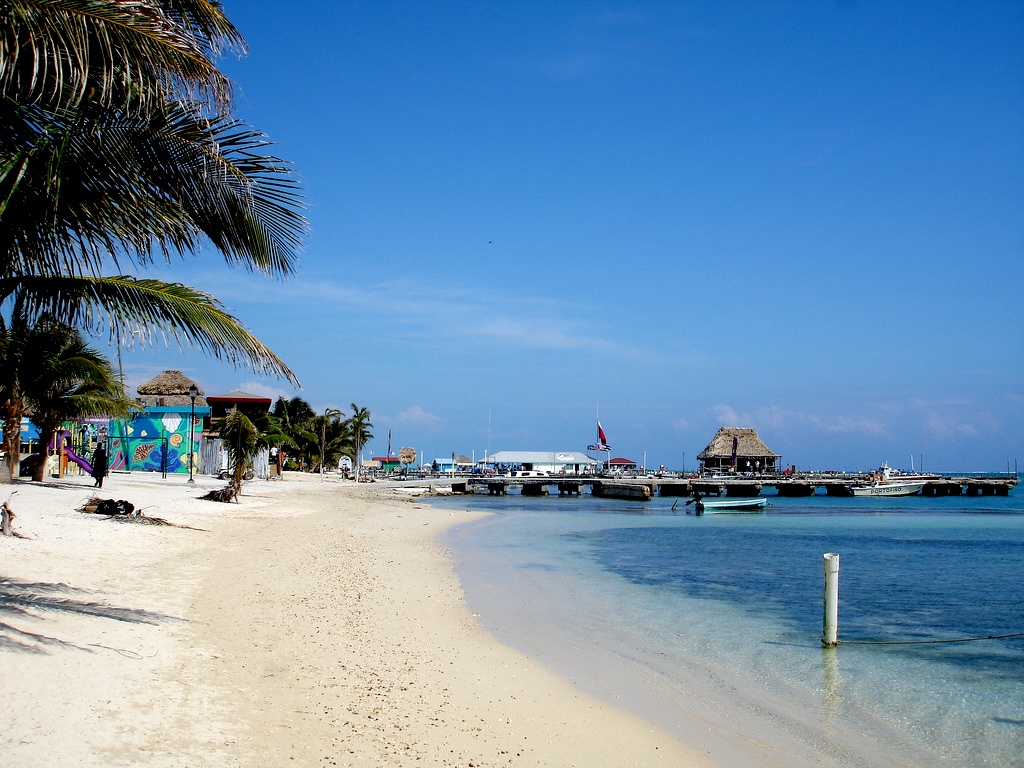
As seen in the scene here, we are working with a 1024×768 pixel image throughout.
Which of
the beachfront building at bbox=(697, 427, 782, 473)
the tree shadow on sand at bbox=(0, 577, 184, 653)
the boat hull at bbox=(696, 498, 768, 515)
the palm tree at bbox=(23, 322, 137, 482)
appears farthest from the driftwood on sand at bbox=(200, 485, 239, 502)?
the beachfront building at bbox=(697, 427, 782, 473)

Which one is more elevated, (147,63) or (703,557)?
(147,63)

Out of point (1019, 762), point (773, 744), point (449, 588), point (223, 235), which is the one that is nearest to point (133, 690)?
point (223, 235)

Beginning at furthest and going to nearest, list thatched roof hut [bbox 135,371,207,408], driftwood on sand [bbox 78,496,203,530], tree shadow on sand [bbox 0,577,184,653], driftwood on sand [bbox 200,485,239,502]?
1. thatched roof hut [bbox 135,371,207,408]
2. driftwood on sand [bbox 200,485,239,502]
3. driftwood on sand [bbox 78,496,203,530]
4. tree shadow on sand [bbox 0,577,184,653]

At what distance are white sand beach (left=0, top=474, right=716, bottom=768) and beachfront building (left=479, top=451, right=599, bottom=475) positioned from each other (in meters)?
74.5

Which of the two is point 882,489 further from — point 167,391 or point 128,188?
point 128,188

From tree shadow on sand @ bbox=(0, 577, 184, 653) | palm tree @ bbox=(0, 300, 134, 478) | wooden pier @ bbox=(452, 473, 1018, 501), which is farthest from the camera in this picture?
wooden pier @ bbox=(452, 473, 1018, 501)

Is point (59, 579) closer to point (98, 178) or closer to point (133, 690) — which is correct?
point (133, 690)

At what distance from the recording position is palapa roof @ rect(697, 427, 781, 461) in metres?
84.8

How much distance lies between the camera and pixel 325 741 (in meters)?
5.35

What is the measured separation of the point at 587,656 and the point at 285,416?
55.4 meters

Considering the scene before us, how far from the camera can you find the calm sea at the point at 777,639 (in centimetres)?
720

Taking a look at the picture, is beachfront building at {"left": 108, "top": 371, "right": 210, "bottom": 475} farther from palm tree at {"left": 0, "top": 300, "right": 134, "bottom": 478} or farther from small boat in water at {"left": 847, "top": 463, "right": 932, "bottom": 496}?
small boat in water at {"left": 847, "top": 463, "right": 932, "bottom": 496}

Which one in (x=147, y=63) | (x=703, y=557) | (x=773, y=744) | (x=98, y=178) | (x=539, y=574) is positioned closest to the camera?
(x=147, y=63)

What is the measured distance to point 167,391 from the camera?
4747 centimetres
